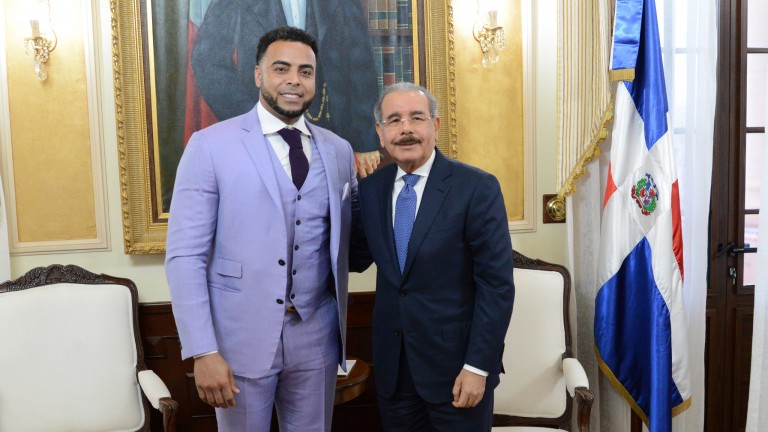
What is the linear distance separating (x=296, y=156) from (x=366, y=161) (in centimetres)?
109

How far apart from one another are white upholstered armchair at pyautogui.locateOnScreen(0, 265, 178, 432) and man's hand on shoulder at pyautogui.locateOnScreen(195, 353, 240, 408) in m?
0.90

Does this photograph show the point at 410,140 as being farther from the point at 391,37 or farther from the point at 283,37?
the point at 391,37

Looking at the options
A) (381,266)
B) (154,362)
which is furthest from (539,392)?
(154,362)

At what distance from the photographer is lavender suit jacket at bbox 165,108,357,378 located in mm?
1874

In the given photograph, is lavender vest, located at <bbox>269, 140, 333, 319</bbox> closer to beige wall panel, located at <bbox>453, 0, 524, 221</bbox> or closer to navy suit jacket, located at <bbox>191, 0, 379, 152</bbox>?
navy suit jacket, located at <bbox>191, 0, 379, 152</bbox>

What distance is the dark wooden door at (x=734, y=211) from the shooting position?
10.2 ft

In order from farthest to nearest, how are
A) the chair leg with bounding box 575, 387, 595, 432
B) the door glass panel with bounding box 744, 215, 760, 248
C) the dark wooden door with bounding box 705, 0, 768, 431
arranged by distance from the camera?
1. the door glass panel with bounding box 744, 215, 760, 248
2. the dark wooden door with bounding box 705, 0, 768, 431
3. the chair leg with bounding box 575, 387, 595, 432

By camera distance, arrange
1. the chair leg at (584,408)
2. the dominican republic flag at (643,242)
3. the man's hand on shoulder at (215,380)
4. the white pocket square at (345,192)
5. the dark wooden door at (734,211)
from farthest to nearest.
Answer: the dark wooden door at (734,211) < the dominican republic flag at (643,242) < the chair leg at (584,408) < the white pocket square at (345,192) < the man's hand on shoulder at (215,380)

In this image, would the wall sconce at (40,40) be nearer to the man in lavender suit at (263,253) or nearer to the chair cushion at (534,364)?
the man in lavender suit at (263,253)

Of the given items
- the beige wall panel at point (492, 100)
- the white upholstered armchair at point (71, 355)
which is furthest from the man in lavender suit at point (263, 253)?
the beige wall panel at point (492, 100)

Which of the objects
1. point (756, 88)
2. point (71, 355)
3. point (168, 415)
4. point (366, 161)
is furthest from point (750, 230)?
point (71, 355)

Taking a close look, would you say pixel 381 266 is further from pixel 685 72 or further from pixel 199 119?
pixel 685 72

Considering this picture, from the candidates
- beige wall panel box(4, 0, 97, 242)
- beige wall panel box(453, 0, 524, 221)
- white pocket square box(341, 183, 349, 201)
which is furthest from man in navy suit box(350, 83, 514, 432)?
beige wall panel box(4, 0, 97, 242)

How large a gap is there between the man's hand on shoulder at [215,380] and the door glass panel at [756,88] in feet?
9.13
